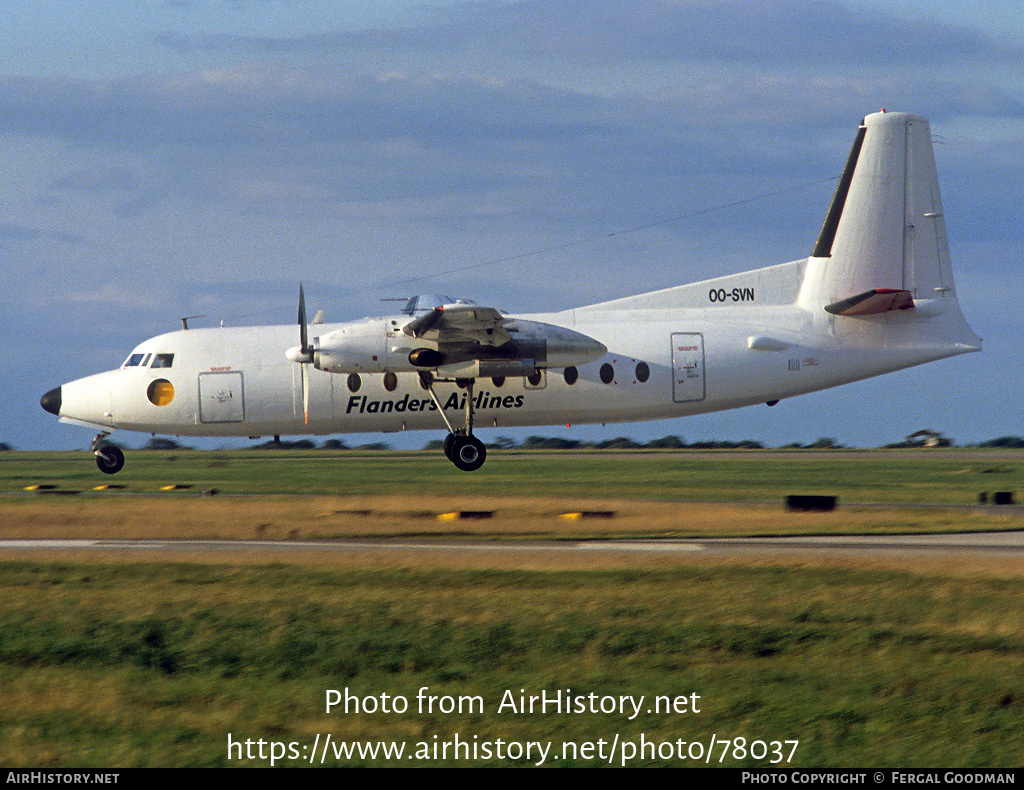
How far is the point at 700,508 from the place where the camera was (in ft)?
78.6

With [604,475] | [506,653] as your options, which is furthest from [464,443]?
[506,653]

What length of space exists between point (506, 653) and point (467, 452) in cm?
1528

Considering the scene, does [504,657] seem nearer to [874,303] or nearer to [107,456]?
[874,303]

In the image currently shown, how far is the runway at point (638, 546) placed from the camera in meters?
17.0

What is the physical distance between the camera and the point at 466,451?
26469 millimetres

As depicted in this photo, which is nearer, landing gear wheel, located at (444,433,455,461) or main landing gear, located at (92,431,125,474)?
landing gear wheel, located at (444,433,455,461)

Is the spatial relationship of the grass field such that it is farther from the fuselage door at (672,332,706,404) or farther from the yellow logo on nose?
the yellow logo on nose

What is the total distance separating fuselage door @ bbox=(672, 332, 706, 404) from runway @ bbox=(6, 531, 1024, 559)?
24.7 feet

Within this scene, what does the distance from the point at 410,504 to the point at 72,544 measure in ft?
25.9

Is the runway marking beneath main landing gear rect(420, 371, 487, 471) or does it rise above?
beneath

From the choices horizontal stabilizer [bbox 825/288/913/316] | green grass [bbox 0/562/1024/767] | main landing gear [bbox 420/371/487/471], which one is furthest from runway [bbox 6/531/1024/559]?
horizontal stabilizer [bbox 825/288/913/316]

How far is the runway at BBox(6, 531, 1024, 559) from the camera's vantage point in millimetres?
16969
